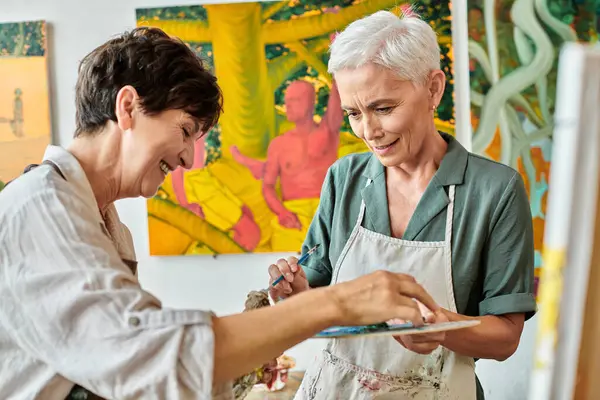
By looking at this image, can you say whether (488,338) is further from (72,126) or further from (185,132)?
(72,126)

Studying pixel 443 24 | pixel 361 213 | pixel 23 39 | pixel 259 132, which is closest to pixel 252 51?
pixel 259 132

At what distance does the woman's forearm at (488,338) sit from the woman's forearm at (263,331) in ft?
1.63

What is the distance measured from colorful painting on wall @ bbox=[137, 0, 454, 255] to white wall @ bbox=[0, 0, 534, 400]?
64 mm

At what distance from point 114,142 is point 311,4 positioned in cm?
187

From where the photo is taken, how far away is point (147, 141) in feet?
4.18

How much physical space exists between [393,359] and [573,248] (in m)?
1.04

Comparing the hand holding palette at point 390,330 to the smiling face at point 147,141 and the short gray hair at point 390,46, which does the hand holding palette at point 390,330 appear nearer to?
the smiling face at point 147,141

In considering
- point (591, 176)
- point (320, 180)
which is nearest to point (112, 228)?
point (591, 176)

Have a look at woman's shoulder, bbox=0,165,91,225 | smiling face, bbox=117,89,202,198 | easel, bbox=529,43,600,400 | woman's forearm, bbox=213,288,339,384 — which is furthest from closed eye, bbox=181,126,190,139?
easel, bbox=529,43,600,400

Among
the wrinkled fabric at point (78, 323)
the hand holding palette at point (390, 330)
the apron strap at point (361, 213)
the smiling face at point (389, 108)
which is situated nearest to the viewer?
the wrinkled fabric at point (78, 323)

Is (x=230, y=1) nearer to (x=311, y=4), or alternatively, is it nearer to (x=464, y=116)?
(x=311, y=4)

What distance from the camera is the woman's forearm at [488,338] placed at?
4.85 feet

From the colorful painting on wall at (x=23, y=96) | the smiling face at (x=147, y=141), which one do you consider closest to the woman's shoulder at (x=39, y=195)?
the smiling face at (x=147, y=141)

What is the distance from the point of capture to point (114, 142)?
1.29m
